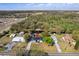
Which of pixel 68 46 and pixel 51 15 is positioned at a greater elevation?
pixel 51 15

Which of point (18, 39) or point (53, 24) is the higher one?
point (53, 24)

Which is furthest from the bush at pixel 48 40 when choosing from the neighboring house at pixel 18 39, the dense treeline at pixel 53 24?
the neighboring house at pixel 18 39

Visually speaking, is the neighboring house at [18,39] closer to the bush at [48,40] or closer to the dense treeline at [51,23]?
the dense treeline at [51,23]

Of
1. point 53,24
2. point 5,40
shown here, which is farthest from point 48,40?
point 5,40

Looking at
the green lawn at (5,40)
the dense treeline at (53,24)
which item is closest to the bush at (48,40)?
the dense treeline at (53,24)

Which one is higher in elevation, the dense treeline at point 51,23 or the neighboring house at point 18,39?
the dense treeline at point 51,23

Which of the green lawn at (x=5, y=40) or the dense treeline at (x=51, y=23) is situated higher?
the dense treeline at (x=51, y=23)

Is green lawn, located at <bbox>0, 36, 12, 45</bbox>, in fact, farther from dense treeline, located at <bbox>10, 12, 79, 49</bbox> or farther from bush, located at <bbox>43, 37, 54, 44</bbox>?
bush, located at <bbox>43, 37, 54, 44</bbox>

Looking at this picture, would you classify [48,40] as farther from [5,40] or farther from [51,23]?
[5,40]

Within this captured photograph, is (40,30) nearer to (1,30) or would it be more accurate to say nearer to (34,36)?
(34,36)

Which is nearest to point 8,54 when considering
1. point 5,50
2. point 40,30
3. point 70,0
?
point 5,50

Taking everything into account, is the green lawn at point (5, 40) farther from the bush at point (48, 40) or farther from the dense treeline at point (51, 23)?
the bush at point (48, 40)
